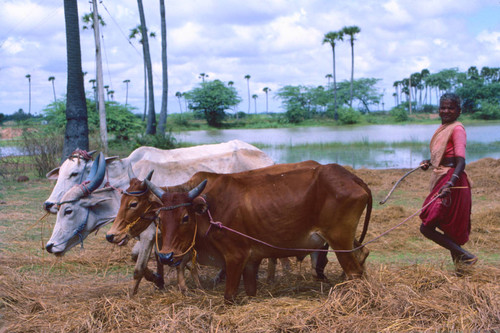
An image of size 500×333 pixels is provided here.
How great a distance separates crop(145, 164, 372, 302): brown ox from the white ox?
0.98 meters

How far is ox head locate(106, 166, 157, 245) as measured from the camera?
5098 mm

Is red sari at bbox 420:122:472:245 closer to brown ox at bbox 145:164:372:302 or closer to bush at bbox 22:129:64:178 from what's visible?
brown ox at bbox 145:164:372:302

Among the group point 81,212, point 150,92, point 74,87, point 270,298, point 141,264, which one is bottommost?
point 270,298

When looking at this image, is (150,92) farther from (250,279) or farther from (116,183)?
(250,279)

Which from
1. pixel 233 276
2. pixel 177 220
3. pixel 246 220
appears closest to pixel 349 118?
pixel 246 220

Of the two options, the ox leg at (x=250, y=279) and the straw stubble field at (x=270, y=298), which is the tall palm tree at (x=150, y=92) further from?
the ox leg at (x=250, y=279)

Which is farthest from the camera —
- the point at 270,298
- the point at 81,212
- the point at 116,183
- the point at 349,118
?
the point at 349,118

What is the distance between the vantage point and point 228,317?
169 inches

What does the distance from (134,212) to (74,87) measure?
9.37 meters

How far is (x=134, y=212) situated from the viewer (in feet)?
17.0

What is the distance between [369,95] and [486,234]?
74.0m

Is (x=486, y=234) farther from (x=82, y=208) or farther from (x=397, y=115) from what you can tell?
(x=397, y=115)

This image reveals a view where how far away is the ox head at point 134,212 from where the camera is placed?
510cm

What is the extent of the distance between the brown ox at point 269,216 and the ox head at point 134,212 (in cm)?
47
